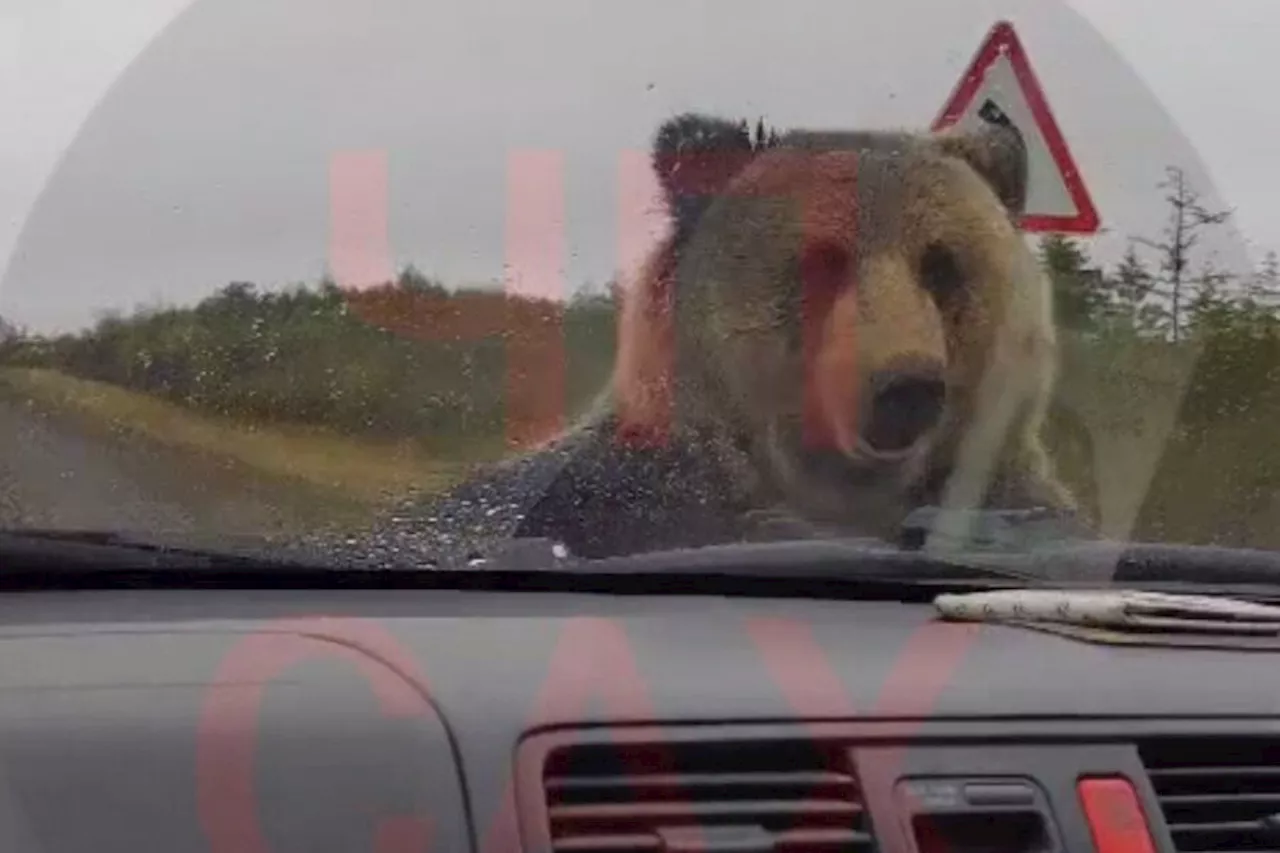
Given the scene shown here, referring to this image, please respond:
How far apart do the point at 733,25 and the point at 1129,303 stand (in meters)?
0.76

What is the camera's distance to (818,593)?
2.53m

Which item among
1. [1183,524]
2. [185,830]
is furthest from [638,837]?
[1183,524]

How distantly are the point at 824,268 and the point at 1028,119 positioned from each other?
371 mm

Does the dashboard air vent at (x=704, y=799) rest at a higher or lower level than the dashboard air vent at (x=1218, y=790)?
higher

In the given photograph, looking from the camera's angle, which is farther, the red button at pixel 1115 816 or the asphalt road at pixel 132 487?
the asphalt road at pixel 132 487

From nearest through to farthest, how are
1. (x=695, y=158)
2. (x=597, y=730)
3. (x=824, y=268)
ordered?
(x=597, y=730) → (x=695, y=158) → (x=824, y=268)

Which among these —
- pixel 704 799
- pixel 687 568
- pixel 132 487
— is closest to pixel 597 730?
pixel 704 799

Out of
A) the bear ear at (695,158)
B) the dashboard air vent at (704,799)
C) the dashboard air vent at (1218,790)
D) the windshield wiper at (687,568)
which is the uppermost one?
the bear ear at (695,158)

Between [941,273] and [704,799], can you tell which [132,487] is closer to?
[704,799]

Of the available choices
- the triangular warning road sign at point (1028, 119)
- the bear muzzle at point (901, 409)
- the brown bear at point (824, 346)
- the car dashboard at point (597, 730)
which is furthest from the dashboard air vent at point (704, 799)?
the triangular warning road sign at point (1028, 119)

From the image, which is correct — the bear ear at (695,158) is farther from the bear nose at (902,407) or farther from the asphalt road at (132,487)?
the asphalt road at (132,487)

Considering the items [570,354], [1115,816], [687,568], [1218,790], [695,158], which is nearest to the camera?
[1115,816]

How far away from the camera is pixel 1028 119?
3197 mm

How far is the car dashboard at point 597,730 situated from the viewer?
1.93m
